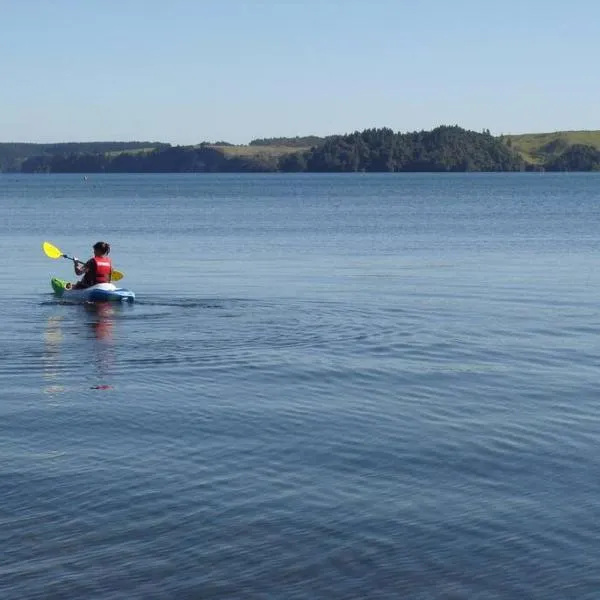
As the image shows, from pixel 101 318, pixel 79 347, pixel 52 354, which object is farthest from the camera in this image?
pixel 101 318

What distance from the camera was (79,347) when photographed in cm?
2633

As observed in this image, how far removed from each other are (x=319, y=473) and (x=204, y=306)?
17.7 m

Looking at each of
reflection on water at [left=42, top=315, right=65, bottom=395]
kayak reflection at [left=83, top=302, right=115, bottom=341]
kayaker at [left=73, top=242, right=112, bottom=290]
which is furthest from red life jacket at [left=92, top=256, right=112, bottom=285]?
reflection on water at [left=42, top=315, right=65, bottom=395]

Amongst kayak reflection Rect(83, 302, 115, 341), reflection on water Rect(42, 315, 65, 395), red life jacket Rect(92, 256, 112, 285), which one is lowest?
kayak reflection Rect(83, 302, 115, 341)

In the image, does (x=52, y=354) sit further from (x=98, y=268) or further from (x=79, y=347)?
(x=98, y=268)

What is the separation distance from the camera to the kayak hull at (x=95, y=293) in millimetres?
33312

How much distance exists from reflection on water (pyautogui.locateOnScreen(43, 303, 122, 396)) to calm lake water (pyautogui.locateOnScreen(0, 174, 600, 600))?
100mm

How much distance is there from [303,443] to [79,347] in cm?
1011

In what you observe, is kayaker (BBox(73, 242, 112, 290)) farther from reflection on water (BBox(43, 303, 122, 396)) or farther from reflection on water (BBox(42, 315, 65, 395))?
reflection on water (BBox(42, 315, 65, 395))

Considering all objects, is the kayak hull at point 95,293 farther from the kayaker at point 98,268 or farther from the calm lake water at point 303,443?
the calm lake water at point 303,443

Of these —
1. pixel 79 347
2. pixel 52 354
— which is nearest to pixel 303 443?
pixel 52 354

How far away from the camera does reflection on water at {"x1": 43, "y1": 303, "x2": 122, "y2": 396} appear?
73.7ft

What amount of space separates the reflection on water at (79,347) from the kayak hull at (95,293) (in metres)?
0.23

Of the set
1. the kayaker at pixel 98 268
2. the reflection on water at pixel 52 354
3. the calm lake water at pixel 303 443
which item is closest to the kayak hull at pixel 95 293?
the kayaker at pixel 98 268
